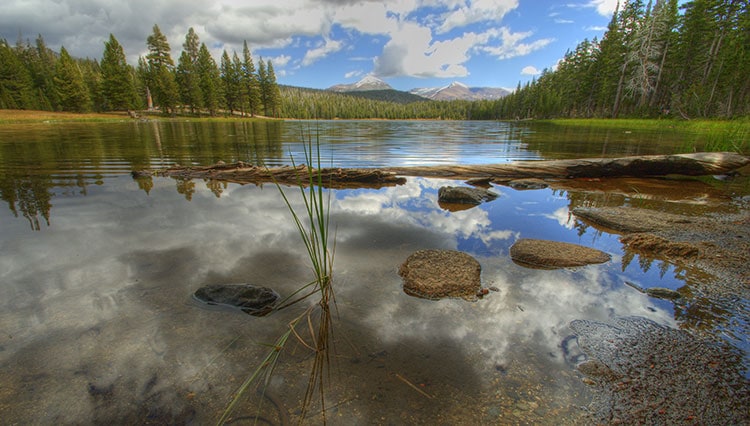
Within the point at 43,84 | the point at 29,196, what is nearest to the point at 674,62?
the point at 29,196

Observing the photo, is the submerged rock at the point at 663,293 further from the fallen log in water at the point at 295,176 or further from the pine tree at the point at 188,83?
the pine tree at the point at 188,83

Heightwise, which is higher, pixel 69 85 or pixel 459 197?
pixel 69 85

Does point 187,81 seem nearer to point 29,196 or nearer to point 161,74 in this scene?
point 161,74

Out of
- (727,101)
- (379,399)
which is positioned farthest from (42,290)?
(727,101)

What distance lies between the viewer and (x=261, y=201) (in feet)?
21.4

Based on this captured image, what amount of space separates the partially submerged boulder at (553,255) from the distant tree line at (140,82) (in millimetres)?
80985

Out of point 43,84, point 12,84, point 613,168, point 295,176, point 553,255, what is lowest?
point 553,255

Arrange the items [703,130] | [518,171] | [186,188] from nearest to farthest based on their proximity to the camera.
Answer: [186,188]
[518,171]
[703,130]

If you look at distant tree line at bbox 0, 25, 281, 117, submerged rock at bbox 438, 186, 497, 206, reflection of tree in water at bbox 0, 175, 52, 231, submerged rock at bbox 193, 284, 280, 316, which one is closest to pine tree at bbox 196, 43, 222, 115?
distant tree line at bbox 0, 25, 281, 117

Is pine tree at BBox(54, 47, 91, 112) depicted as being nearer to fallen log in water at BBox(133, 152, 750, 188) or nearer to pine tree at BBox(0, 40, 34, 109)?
pine tree at BBox(0, 40, 34, 109)

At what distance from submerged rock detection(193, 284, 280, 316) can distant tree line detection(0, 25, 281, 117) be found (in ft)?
262

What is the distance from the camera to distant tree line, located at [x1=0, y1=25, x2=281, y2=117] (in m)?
60.3

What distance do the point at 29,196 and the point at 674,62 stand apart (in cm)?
7279

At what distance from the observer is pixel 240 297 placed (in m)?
3.02
